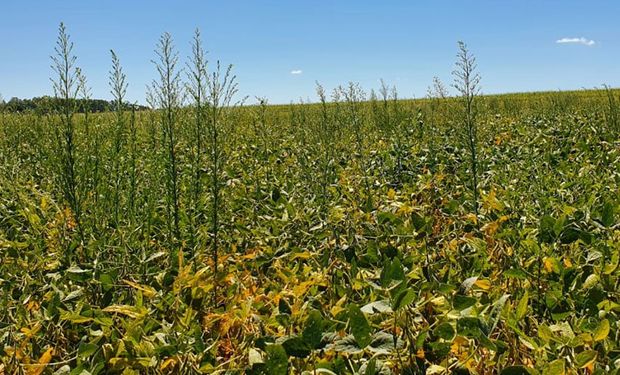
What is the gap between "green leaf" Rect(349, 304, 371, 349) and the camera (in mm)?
1238

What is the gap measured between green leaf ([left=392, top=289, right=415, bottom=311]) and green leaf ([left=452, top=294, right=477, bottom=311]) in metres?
0.23

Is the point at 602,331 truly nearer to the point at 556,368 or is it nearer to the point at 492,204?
the point at 556,368

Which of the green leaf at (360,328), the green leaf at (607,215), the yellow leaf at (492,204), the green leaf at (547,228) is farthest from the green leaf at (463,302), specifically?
the yellow leaf at (492,204)

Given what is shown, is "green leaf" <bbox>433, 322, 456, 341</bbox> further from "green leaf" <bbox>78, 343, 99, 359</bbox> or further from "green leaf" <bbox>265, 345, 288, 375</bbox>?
"green leaf" <bbox>78, 343, 99, 359</bbox>

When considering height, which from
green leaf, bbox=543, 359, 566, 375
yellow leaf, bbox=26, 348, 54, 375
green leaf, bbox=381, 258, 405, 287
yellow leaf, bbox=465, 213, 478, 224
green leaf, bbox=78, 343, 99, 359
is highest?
green leaf, bbox=381, 258, 405, 287

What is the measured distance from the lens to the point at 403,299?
1.30 m

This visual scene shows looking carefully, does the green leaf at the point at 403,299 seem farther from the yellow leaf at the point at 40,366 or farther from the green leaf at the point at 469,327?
the yellow leaf at the point at 40,366

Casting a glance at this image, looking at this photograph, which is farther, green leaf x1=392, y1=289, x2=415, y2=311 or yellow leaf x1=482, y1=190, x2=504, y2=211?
yellow leaf x1=482, y1=190, x2=504, y2=211

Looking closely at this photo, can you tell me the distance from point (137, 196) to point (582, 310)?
322cm

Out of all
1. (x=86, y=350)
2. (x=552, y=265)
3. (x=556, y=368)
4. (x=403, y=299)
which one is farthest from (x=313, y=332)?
(x=552, y=265)

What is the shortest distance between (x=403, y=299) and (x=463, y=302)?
0.25 meters

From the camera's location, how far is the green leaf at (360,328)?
1.24m

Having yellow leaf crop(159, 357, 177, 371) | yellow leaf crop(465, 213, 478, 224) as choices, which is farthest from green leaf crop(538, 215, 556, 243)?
yellow leaf crop(159, 357, 177, 371)

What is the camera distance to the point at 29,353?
1.61 meters
